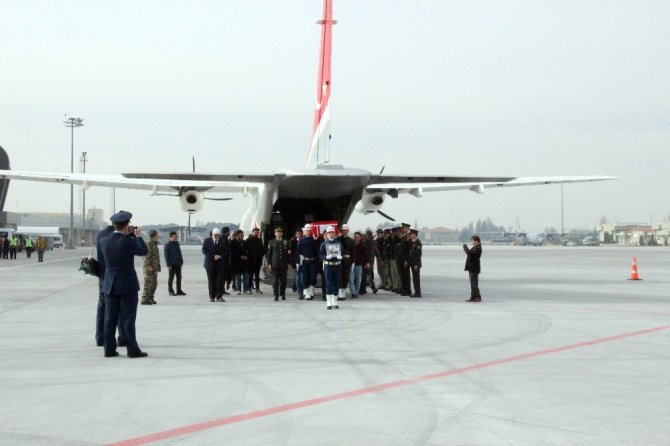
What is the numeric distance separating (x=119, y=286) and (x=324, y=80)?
12.6 m

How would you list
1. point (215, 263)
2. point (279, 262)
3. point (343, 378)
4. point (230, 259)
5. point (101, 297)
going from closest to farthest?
point (343, 378) → point (101, 297) → point (215, 263) → point (279, 262) → point (230, 259)

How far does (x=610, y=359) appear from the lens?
885 cm

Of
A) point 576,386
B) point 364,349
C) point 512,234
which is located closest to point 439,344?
point 364,349

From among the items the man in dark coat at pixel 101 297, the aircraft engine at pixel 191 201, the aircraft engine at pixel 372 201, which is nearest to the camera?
the man in dark coat at pixel 101 297

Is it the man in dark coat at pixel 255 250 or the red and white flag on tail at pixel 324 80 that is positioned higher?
the red and white flag on tail at pixel 324 80

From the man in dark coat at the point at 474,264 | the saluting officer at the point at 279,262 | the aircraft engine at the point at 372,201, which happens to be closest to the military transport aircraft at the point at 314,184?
the aircraft engine at the point at 372,201

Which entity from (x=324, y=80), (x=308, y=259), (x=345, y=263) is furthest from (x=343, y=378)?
Answer: (x=324, y=80)

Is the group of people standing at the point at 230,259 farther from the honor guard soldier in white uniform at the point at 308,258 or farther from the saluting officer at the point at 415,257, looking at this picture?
the saluting officer at the point at 415,257

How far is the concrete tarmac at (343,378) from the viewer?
222 inches

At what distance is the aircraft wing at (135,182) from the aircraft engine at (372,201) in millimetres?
2781

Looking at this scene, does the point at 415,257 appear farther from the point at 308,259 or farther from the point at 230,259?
the point at 230,259

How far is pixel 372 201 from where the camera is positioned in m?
20.2

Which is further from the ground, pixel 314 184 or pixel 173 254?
pixel 314 184

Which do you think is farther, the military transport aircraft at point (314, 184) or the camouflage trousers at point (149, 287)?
the military transport aircraft at point (314, 184)
